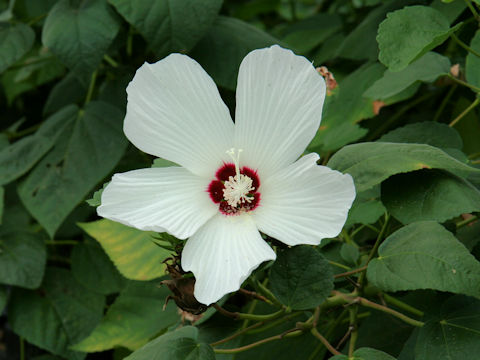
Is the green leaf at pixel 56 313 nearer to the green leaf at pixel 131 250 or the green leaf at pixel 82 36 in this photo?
the green leaf at pixel 131 250

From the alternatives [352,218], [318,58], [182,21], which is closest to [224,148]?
[352,218]

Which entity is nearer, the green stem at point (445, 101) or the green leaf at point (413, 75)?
the green leaf at point (413, 75)

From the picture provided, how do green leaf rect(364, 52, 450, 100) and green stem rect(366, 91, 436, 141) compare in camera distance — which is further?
green stem rect(366, 91, 436, 141)

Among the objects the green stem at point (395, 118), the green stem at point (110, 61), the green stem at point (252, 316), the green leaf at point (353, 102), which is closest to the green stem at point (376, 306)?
the green stem at point (252, 316)

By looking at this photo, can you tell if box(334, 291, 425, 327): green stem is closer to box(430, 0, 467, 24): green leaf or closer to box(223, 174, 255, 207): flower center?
box(223, 174, 255, 207): flower center

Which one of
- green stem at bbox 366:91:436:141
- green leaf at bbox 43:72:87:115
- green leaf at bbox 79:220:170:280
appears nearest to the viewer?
green leaf at bbox 79:220:170:280

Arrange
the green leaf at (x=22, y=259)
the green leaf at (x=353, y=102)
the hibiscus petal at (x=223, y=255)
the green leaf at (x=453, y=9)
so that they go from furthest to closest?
the green leaf at (x=22, y=259), the green leaf at (x=353, y=102), the green leaf at (x=453, y=9), the hibiscus petal at (x=223, y=255)

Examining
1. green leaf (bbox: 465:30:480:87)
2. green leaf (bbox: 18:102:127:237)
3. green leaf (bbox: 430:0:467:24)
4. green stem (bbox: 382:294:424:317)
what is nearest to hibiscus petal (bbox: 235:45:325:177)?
green stem (bbox: 382:294:424:317)

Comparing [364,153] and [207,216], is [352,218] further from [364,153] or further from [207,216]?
[207,216]
